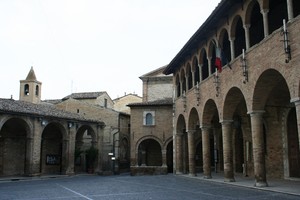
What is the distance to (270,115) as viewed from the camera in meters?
19.5

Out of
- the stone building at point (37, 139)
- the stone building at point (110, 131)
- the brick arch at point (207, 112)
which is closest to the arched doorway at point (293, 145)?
the brick arch at point (207, 112)

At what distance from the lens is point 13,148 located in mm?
29344

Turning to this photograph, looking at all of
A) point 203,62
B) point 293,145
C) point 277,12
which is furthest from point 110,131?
point 277,12

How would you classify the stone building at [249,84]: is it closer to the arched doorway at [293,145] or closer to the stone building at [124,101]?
the arched doorway at [293,145]

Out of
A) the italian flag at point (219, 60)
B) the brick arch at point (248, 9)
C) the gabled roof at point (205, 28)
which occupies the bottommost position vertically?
the italian flag at point (219, 60)

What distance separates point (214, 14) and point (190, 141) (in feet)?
33.3

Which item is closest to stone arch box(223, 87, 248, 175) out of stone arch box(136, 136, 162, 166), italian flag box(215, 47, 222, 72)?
italian flag box(215, 47, 222, 72)

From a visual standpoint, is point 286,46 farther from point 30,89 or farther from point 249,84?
point 30,89

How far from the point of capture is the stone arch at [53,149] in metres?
31.2

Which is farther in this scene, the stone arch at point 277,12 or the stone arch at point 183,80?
the stone arch at point 183,80

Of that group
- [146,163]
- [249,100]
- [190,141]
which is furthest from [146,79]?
[249,100]

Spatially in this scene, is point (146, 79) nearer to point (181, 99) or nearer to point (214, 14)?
point (181, 99)

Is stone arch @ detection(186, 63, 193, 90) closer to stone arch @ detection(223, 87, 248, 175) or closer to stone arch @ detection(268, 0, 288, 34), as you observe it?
stone arch @ detection(223, 87, 248, 175)

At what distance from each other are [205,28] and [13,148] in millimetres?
19210
